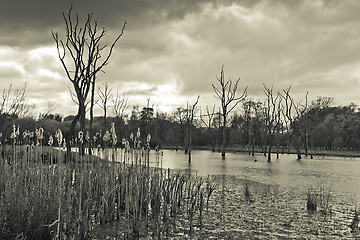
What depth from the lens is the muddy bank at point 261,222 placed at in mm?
4938

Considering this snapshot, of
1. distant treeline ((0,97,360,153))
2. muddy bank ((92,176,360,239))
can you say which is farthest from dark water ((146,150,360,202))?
distant treeline ((0,97,360,153))

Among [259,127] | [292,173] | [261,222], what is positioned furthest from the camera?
[259,127]

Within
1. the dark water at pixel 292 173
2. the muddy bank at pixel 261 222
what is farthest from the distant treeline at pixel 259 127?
the muddy bank at pixel 261 222

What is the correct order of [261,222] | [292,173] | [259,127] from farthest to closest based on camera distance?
[259,127], [292,173], [261,222]

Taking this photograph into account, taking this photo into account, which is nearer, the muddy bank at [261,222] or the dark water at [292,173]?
the muddy bank at [261,222]

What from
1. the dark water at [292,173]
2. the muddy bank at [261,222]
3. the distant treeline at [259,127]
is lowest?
the dark water at [292,173]

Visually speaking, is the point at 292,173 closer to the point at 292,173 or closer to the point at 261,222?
the point at 292,173

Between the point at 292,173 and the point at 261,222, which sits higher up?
the point at 261,222

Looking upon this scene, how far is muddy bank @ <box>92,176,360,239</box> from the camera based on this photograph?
4.94m

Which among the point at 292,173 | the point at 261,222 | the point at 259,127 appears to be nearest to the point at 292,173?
the point at 292,173

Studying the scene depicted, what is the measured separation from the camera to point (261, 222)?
575 cm

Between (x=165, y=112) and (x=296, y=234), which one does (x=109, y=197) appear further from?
(x=165, y=112)

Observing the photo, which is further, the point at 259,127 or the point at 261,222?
the point at 259,127

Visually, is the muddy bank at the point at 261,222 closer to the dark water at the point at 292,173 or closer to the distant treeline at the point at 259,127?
the dark water at the point at 292,173
